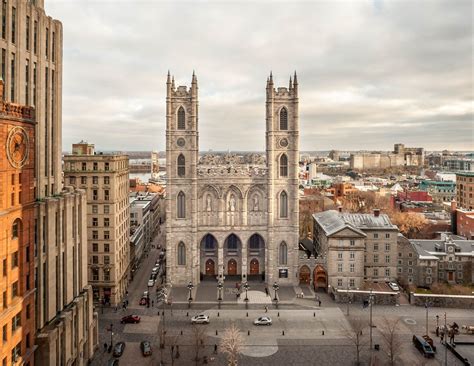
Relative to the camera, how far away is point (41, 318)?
3809cm

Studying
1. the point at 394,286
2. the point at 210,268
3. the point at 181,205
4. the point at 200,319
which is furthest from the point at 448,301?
the point at 181,205

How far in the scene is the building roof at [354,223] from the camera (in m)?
72.4

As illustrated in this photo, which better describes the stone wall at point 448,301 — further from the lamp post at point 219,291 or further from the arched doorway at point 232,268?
the arched doorway at point 232,268

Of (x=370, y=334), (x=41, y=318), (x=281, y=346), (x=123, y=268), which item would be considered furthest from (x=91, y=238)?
(x=370, y=334)

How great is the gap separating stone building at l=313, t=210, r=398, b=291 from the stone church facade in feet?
21.0

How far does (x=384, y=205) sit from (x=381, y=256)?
5912 centimetres

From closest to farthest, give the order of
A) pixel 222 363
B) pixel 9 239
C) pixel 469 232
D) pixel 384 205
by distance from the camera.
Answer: pixel 9 239
pixel 222 363
pixel 469 232
pixel 384 205

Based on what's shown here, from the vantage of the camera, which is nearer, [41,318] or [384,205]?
[41,318]

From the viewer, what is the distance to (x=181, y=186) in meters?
75.8

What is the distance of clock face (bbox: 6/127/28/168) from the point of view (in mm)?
30359

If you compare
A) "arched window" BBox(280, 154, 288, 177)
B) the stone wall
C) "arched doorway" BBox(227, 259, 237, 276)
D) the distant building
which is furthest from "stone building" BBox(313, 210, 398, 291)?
the distant building

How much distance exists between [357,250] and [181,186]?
32736 millimetres

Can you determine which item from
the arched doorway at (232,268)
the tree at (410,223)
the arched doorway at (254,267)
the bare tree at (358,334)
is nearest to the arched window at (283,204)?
the arched doorway at (254,267)

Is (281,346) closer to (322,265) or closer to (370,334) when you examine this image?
(370,334)
